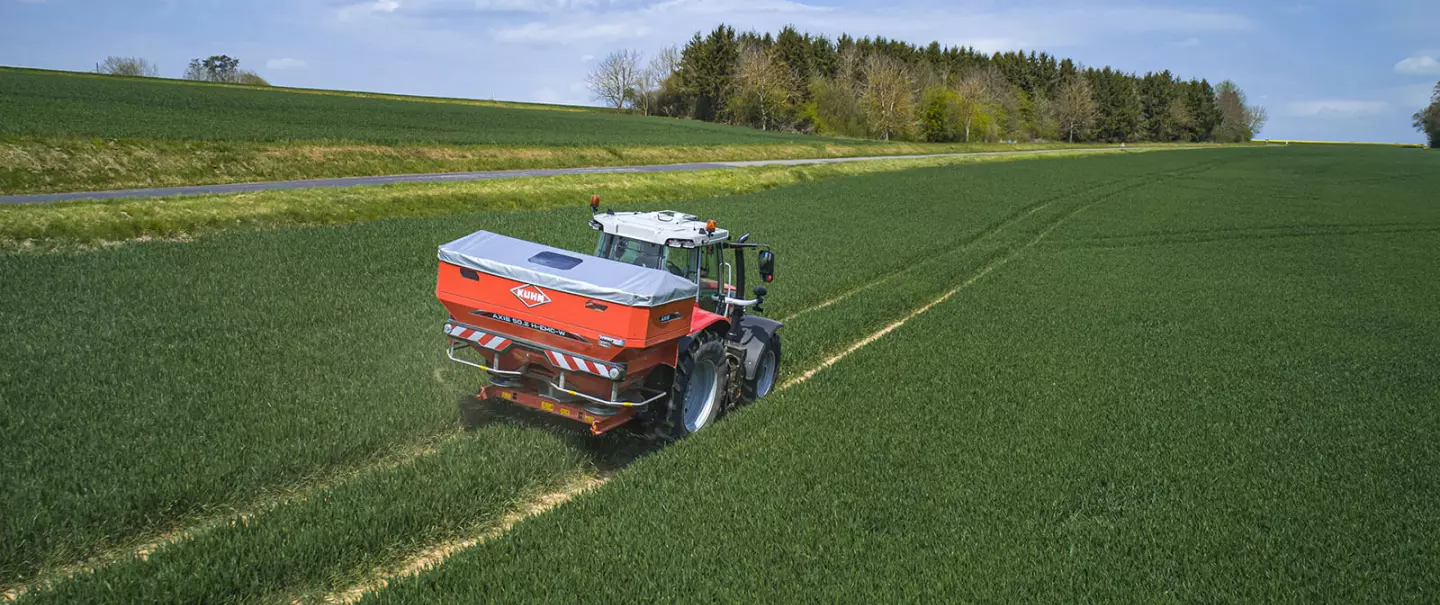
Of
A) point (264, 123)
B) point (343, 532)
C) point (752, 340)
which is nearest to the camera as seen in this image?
point (343, 532)

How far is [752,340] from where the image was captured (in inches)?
425

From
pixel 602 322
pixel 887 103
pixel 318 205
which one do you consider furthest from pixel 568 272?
pixel 887 103

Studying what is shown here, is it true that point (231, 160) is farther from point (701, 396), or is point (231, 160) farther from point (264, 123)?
point (701, 396)

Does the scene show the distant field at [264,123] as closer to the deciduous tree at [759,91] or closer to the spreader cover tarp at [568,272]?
the spreader cover tarp at [568,272]

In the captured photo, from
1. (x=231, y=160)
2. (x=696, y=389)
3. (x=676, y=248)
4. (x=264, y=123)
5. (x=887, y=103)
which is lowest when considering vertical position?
(x=696, y=389)

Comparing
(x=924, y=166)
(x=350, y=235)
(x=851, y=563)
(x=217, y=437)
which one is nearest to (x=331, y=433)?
(x=217, y=437)

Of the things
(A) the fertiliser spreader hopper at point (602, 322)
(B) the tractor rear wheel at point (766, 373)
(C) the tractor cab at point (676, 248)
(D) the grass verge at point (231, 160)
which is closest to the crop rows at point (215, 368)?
(A) the fertiliser spreader hopper at point (602, 322)

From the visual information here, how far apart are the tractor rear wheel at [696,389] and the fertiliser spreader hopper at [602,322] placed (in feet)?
0.04

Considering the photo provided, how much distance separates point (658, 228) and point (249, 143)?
25130 millimetres

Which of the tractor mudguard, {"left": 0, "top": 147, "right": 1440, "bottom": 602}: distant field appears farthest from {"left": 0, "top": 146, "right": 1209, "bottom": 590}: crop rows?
the tractor mudguard

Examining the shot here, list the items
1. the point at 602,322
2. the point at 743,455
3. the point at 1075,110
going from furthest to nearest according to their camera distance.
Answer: the point at 1075,110, the point at 743,455, the point at 602,322

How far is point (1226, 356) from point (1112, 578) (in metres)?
9.04

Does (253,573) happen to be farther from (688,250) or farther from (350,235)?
(350,235)

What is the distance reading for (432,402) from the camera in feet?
32.0
